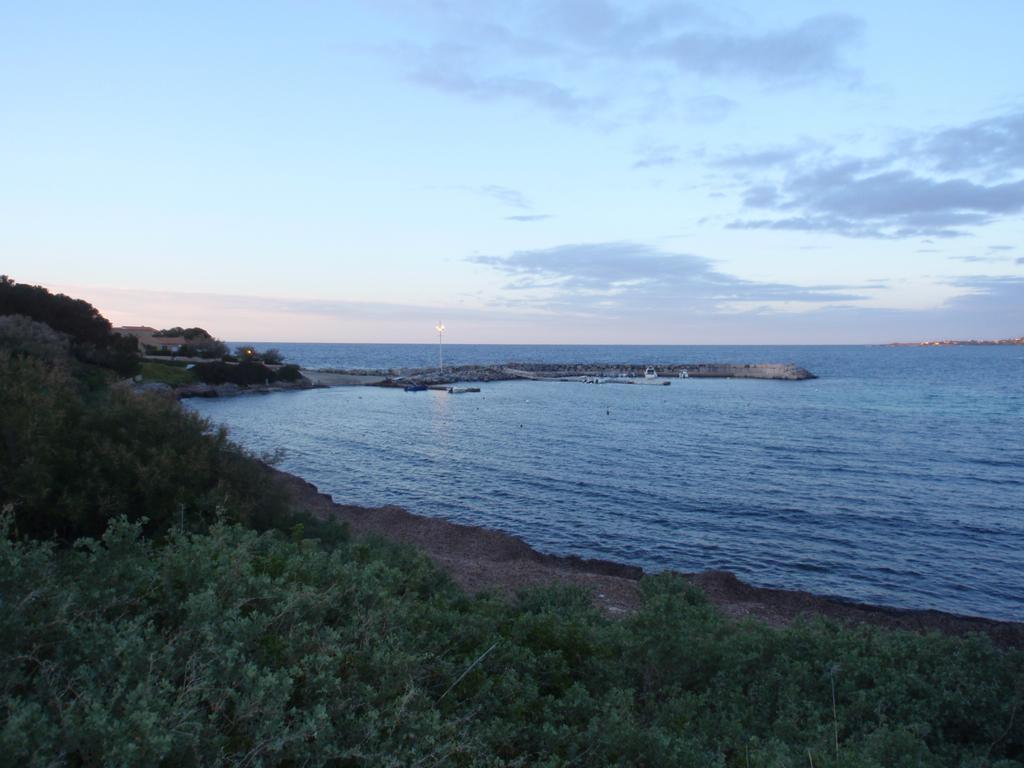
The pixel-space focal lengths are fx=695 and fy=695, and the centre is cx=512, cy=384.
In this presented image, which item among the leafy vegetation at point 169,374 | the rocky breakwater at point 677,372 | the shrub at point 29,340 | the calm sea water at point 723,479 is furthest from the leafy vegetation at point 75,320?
the rocky breakwater at point 677,372

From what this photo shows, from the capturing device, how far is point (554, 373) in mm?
114875

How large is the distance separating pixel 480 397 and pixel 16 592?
74.1 m

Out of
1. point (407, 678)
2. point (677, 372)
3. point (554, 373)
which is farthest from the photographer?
point (677, 372)

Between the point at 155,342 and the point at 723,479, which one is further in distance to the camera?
the point at 155,342

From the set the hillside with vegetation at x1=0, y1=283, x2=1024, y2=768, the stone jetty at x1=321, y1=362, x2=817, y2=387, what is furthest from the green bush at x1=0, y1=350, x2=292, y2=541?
the stone jetty at x1=321, y1=362, x2=817, y2=387

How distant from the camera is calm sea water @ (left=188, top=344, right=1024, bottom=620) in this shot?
22297 mm

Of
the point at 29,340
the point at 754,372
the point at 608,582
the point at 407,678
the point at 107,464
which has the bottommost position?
the point at 608,582

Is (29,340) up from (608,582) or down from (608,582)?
up

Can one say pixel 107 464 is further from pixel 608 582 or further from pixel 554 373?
pixel 554 373

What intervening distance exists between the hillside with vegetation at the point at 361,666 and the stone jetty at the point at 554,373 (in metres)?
83.0

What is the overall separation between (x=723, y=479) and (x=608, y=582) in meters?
17.1

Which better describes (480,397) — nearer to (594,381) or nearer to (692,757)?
(594,381)

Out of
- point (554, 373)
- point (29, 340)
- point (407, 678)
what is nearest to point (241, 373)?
point (554, 373)

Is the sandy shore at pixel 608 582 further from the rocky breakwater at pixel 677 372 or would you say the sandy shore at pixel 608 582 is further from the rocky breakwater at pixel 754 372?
the rocky breakwater at pixel 754 372
